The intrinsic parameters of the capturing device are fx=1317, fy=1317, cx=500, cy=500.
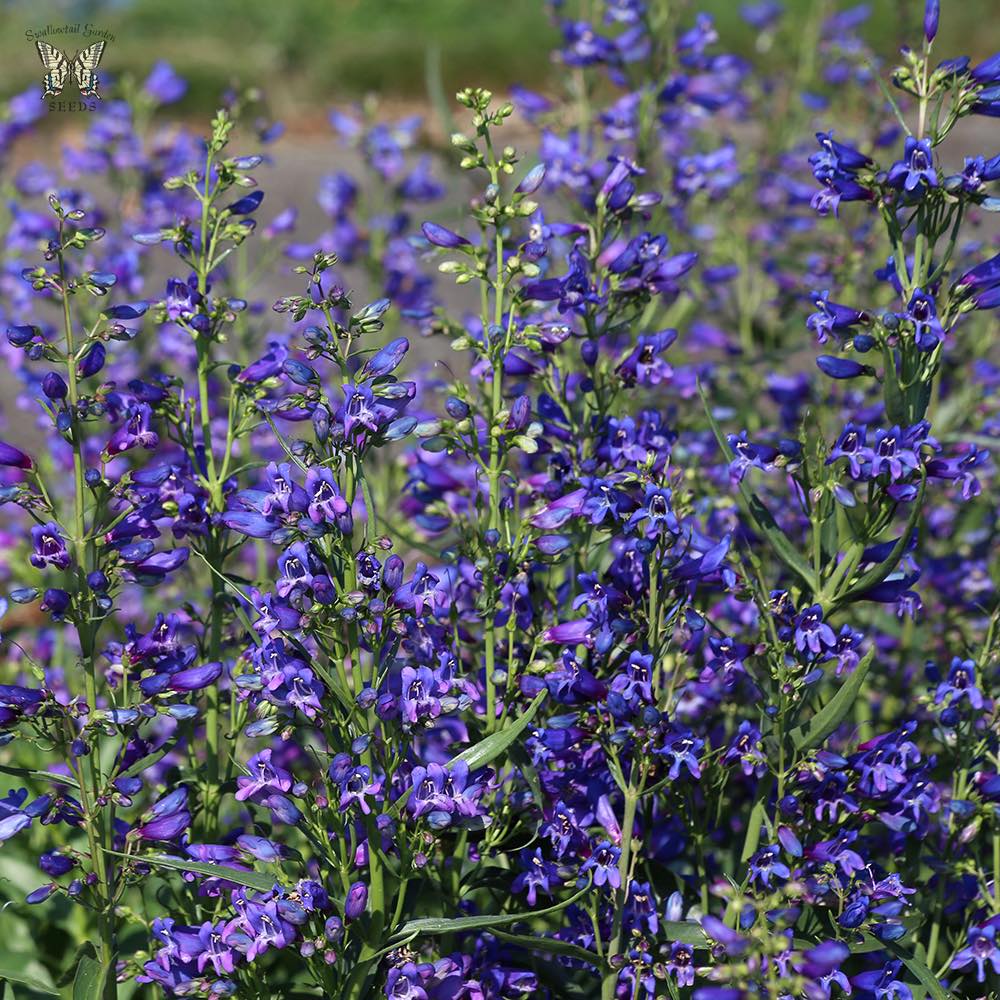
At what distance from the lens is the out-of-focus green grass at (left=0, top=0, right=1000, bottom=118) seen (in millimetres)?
12734

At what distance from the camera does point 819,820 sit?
2967 mm

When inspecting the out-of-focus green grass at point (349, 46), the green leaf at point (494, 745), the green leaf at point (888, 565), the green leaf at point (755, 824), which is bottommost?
the green leaf at point (755, 824)

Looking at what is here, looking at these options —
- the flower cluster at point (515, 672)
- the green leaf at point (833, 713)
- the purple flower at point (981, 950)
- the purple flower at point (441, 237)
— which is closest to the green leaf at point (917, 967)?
the flower cluster at point (515, 672)

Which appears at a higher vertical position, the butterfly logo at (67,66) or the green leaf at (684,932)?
the butterfly logo at (67,66)

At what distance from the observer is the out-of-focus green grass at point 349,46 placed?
12734mm

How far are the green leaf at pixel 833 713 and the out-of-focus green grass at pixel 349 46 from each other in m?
9.60

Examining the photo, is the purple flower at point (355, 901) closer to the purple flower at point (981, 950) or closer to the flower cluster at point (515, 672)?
the flower cluster at point (515, 672)

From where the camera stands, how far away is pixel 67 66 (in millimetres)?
3213

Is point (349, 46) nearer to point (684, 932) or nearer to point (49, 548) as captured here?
point (49, 548)

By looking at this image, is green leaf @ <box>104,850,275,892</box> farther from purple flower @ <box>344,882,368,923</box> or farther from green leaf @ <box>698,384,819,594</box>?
green leaf @ <box>698,384,819,594</box>

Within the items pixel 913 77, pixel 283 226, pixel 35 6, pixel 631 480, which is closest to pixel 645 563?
pixel 631 480

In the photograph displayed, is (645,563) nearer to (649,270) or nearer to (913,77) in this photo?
(649,270)

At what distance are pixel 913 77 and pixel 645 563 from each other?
1302 millimetres

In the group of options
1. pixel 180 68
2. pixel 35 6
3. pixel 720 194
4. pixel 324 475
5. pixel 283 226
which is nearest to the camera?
pixel 324 475
